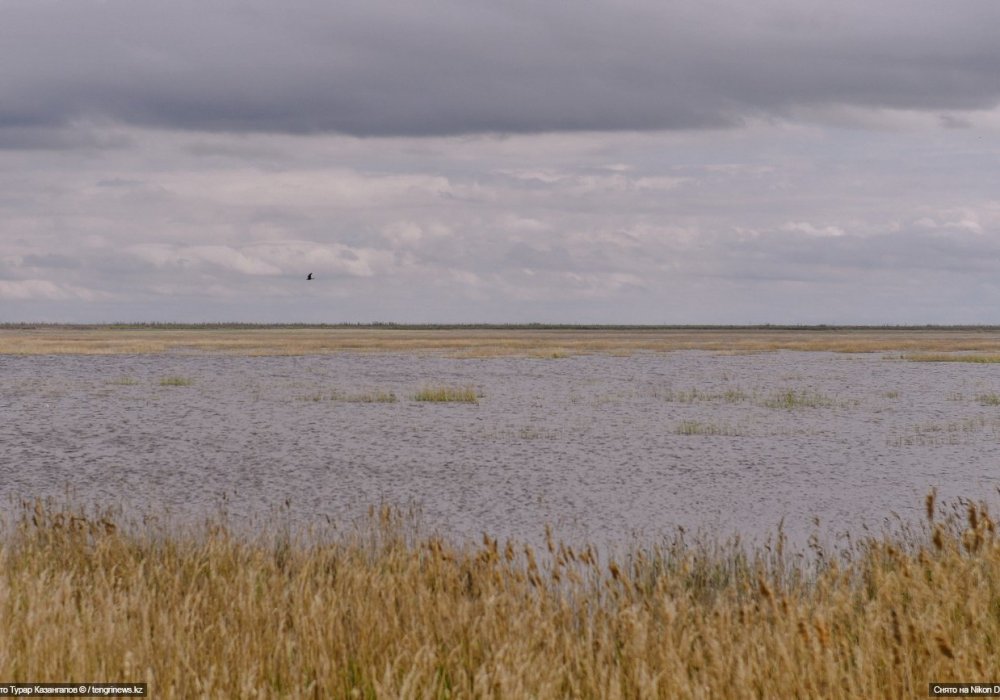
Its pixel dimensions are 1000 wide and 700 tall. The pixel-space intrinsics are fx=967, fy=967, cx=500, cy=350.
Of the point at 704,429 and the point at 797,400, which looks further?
the point at 797,400

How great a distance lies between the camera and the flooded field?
17500 mm

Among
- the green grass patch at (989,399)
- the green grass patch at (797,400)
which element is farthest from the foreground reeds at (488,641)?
the green grass patch at (989,399)

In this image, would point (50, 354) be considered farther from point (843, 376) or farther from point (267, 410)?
point (843, 376)

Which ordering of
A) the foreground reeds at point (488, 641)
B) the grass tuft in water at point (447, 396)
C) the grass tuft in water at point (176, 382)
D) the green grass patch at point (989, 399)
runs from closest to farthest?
the foreground reeds at point (488, 641) < the green grass patch at point (989, 399) < the grass tuft in water at point (447, 396) < the grass tuft in water at point (176, 382)

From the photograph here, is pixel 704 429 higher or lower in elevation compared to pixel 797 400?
lower

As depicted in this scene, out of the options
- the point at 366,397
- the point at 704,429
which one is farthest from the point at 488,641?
the point at 366,397

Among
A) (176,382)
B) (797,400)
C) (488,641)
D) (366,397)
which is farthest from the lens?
(176,382)

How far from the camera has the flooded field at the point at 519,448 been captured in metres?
17.5

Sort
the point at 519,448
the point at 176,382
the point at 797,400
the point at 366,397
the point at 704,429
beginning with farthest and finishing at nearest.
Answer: the point at 176,382 < the point at 366,397 < the point at 797,400 < the point at 704,429 < the point at 519,448

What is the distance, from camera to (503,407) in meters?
36.2

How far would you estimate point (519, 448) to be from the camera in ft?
84.0

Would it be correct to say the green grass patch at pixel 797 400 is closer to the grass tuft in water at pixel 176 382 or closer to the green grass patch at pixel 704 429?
the green grass patch at pixel 704 429

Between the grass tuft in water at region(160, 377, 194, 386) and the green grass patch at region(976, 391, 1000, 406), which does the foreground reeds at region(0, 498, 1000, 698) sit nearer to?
the green grass patch at region(976, 391, 1000, 406)

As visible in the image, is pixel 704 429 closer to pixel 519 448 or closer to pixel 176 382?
pixel 519 448
